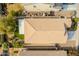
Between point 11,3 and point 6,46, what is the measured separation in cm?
29

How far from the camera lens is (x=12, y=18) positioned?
1.64 meters

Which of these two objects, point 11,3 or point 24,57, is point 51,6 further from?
point 24,57

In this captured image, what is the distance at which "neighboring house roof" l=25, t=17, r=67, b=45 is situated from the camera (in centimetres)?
164

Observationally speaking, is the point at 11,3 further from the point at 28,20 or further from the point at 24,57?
the point at 24,57

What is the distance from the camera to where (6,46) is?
1662 millimetres

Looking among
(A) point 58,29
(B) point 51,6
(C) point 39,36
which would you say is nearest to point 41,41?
(C) point 39,36

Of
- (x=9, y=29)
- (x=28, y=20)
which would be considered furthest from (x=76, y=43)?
(x=9, y=29)

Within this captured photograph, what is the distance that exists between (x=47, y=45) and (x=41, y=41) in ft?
0.16

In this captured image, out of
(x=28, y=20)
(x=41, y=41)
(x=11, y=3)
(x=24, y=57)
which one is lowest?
(x=24, y=57)

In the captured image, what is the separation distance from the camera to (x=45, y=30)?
165 centimetres

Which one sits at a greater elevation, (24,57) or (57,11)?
(57,11)

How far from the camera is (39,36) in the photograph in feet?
5.41

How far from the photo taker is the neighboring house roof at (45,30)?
1.64 metres

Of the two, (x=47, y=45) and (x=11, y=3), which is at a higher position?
(x=11, y=3)
